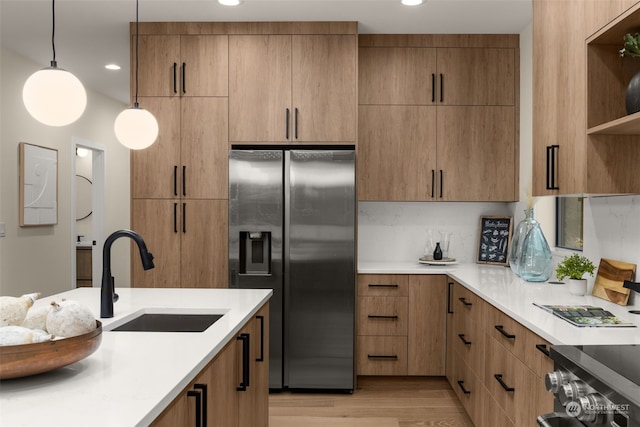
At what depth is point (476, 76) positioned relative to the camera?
4.11 metres

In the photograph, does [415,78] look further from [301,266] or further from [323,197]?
[301,266]

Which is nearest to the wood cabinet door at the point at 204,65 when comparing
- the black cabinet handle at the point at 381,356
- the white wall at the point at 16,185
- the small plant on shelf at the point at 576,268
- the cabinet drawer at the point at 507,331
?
the white wall at the point at 16,185

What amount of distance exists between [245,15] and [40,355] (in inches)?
121

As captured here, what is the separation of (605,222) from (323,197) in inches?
68.7

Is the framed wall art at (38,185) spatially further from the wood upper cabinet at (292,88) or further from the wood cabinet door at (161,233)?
the wood upper cabinet at (292,88)

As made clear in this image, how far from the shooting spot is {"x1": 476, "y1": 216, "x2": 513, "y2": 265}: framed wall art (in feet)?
13.6

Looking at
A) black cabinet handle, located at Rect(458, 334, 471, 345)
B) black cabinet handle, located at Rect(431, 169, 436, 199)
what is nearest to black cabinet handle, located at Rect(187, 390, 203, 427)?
black cabinet handle, located at Rect(458, 334, 471, 345)

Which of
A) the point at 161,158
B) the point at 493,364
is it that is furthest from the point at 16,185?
the point at 493,364

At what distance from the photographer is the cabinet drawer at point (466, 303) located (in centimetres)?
290

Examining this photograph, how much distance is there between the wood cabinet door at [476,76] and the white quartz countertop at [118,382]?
9.34ft

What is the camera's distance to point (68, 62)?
4.89 metres

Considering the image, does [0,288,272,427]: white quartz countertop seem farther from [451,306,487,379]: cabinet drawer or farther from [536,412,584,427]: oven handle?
[451,306,487,379]: cabinet drawer

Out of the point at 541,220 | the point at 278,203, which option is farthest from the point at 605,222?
the point at 278,203

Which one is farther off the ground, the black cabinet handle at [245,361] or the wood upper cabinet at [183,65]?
the wood upper cabinet at [183,65]
